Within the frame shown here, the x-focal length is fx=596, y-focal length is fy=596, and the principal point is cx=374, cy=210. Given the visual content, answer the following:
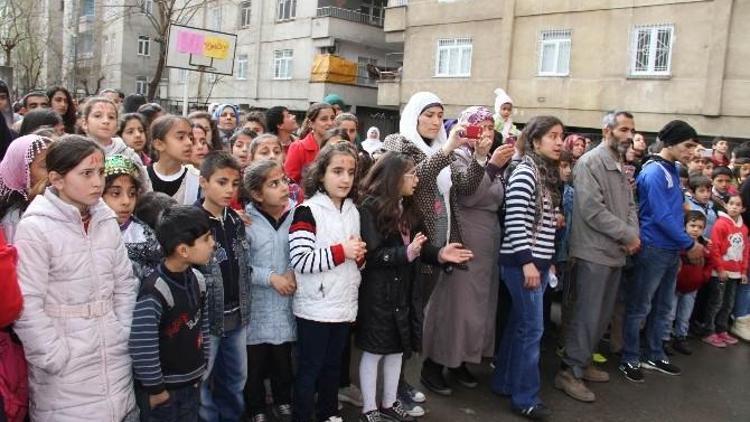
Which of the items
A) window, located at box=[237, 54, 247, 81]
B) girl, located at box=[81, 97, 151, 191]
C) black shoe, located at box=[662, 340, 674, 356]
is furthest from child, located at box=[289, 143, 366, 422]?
window, located at box=[237, 54, 247, 81]

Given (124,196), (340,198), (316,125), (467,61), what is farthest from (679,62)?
(124,196)

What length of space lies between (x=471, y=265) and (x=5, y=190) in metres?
3.12

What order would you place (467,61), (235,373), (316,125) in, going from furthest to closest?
(467,61), (316,125), (235,373)

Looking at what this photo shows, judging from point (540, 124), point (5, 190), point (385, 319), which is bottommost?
point (385, 319)

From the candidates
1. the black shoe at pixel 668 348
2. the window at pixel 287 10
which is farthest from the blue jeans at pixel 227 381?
the window at pixel 287 10

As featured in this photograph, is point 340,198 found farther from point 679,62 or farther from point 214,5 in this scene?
point 214,5

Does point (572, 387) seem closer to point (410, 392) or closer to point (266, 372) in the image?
point (410, 392)

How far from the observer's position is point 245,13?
105 ft

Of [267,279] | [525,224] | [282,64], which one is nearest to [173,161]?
[267,279]

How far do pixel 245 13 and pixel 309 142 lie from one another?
28.7m

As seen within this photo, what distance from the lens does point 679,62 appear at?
1606 cm

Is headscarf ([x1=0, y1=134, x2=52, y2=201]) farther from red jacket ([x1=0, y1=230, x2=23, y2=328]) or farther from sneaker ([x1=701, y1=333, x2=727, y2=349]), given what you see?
sneaker ([x1=701, y1=333, x2=727, y2=349])

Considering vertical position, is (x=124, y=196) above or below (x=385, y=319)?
above

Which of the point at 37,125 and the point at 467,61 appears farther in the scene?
the point at 467,61
